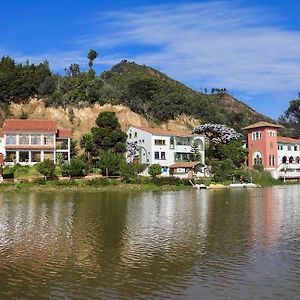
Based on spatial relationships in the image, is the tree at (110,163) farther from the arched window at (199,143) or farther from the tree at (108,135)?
the arched window at (199,143)

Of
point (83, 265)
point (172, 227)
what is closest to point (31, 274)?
point (83, 265)

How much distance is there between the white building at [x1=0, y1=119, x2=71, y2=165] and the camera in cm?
6969

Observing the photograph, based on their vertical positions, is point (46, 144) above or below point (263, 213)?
above

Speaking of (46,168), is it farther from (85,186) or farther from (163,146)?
(163,146)

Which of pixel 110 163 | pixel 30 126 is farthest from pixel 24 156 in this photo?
pixel 110 163

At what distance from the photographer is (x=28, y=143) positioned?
2771 inches

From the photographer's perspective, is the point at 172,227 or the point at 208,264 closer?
the point at 208,264

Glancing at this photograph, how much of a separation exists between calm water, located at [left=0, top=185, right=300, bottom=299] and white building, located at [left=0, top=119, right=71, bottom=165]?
38.2 metres

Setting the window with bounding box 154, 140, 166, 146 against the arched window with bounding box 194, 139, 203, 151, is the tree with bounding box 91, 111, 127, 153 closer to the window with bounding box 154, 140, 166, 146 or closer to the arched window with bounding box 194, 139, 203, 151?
the window with bounding box 154, 140, 166, 146

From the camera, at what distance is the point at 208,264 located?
16.2 metres

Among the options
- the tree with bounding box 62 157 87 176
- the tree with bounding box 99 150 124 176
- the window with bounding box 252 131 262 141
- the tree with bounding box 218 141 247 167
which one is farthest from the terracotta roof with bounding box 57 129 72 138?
the window with bounding box 252 131 262 141

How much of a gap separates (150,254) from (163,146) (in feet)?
184

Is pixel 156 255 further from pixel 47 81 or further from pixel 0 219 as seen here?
pixel 47 81

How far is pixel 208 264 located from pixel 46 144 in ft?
189
